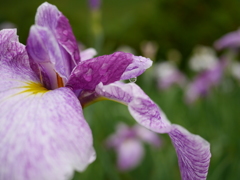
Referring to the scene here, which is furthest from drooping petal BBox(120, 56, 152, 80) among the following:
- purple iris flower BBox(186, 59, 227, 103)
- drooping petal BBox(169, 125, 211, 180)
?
purple iris flower BBox(186, 59, 227, 103)

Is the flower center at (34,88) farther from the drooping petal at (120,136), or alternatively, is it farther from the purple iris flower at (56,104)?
the drooping petal at (120,136)

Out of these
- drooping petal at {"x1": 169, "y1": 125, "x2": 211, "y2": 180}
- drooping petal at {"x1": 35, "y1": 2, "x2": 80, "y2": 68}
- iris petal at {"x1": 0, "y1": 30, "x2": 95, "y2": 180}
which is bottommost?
drooping petal at {"x1": 169, "y1": 125, "x2": 211, "y2": 180}

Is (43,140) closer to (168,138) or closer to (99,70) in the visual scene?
(99,70)

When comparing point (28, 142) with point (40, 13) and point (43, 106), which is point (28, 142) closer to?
point (43, 106)

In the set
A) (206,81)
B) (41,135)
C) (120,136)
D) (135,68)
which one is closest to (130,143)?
(120,136)

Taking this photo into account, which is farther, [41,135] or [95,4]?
[95,4]

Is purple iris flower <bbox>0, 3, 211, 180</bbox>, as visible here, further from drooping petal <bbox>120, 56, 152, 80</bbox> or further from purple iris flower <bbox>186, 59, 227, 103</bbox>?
purple iris flower <bbox>186, 59, 227, 103</bbox>

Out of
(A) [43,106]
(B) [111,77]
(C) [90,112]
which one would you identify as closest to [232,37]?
(C) [90,112]
